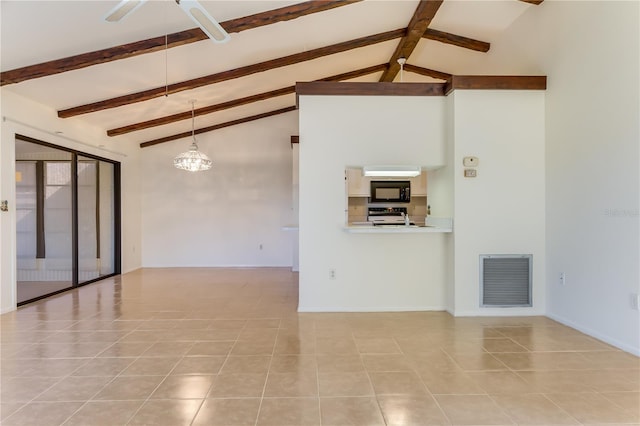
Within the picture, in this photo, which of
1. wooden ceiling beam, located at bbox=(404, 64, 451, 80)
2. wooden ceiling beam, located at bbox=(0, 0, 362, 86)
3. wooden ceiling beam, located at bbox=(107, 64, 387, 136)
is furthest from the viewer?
wooden ceiling beam, located at bbox=(107, 64, 387, 136)

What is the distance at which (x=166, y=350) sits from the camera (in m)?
2.93

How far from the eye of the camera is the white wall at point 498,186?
3846 mm

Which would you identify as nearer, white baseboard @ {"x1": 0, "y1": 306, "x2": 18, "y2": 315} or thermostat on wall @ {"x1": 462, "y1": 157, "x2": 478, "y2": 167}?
thermostat on wall @ {"x1": 462, "y1": 157, "x2": 478, "y2": 167}

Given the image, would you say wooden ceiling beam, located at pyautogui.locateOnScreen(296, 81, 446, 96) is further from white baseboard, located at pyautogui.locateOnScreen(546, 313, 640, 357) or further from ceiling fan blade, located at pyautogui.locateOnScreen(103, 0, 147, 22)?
white baseboard, located at pyautogui.locateOnScreen(546, 313, 640, 357)

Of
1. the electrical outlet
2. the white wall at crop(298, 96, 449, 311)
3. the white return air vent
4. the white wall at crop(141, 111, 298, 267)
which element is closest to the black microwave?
the white wall at crop(141, 111, 298, 267)

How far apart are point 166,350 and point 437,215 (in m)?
3.33

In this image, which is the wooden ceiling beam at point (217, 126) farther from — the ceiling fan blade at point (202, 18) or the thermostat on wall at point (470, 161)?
the ceiling fan blade at point (202, 18)

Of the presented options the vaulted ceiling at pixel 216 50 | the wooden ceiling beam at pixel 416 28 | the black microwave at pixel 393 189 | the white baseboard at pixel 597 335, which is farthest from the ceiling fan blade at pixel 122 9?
the black microwave at pixel 393 189

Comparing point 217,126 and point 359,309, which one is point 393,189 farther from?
point 217,126

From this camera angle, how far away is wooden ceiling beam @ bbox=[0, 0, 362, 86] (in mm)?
3609

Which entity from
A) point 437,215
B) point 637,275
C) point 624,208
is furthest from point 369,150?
point 637,275

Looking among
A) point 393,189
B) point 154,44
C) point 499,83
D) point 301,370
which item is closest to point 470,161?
point 499,83

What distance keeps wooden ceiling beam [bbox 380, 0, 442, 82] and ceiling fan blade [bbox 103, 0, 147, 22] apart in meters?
2.95

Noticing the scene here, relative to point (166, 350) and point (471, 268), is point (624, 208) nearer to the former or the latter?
point (471, 268)
